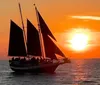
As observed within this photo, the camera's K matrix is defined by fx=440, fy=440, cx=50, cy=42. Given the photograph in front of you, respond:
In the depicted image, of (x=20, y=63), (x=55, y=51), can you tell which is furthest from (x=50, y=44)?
(x=20, y=63)

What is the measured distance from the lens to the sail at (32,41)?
97.8m

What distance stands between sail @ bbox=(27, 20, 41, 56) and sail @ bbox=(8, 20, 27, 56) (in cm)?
158

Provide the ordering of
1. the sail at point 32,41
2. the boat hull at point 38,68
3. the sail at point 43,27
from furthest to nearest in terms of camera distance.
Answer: the boat hull at point 38,68 < the sail at point 32,41 < the sail at point 43,27

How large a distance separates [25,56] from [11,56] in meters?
3.60

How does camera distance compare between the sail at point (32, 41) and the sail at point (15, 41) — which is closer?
the sail at point (15, 41)

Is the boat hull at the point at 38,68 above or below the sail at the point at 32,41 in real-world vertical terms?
below

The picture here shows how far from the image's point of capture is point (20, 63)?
98.9 meters

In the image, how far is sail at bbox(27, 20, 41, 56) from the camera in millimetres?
97750

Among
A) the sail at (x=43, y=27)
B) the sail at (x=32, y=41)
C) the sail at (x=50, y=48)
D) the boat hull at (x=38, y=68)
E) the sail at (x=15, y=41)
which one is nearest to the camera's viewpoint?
the sail at (x=50, y=48)

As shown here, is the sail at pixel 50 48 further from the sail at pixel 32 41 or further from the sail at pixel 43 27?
the sail at pixel 32 41

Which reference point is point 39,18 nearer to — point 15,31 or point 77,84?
point 15,31

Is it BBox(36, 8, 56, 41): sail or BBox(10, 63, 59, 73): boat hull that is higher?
BBox(36, 8, 56, 41): sail

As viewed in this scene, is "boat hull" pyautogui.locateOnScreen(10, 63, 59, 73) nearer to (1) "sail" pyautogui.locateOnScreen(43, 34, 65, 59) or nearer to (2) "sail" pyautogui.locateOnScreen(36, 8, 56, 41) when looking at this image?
(1) "sail" pyautogui.locateOnScreen(43, 34, 65, 59)

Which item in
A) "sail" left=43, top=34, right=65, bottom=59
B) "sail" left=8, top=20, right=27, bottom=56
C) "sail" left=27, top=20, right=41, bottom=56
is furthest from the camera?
"sail" left=27, top=20, right=41, bottom=56
